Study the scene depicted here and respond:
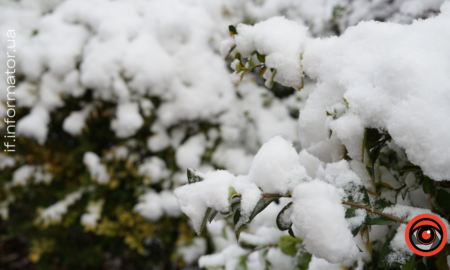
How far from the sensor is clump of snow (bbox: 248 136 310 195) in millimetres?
420

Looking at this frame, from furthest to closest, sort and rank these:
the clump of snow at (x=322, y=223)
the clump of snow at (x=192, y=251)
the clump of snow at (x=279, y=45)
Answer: the clump of snow at (x=192, y=251), the clump of snow at (x=279, y=45), the clump of snow at (x=322, y=223)

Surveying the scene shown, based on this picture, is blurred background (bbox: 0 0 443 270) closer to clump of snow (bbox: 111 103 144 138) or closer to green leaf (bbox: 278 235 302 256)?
clump of snow (bbox: 111 103 144 138)

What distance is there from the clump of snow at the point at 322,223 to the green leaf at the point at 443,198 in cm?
19

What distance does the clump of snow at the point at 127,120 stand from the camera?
1329 millimetres

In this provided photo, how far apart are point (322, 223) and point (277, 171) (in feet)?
0.31

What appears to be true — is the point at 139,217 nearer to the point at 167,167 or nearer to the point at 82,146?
the point at 167,167

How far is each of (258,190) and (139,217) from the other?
1246 millimetres

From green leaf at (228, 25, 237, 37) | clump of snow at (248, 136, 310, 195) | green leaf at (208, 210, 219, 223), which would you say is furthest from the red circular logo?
green leaf at (228, 25, 237, 37)

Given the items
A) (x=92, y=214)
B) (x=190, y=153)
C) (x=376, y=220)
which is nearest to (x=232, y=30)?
(x=376, y=220)

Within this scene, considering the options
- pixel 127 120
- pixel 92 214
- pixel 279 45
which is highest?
pixel 279 45

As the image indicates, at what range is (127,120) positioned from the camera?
1325mm

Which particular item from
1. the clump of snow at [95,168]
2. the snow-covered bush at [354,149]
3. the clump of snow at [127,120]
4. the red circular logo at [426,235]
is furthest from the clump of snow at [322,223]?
the clump of snow at [95,168]

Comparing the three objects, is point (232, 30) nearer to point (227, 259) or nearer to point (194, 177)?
point (194, 177)

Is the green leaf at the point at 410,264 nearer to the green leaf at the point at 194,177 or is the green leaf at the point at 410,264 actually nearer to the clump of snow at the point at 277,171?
the clump of snow at the point at 277,171
